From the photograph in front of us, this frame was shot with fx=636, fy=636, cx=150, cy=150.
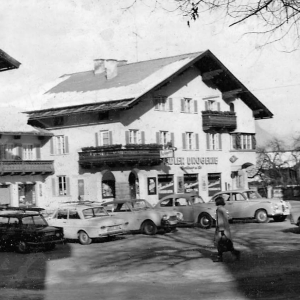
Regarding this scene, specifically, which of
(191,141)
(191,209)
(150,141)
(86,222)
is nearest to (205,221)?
(191,209)

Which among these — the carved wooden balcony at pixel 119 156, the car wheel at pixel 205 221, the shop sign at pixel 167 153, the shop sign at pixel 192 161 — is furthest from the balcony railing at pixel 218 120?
the car wheel at pixel 205 221

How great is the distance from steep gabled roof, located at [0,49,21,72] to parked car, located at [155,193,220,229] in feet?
Result: 28.9

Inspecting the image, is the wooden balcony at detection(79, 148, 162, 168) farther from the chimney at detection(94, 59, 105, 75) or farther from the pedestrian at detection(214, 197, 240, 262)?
the pedestrian at detection(214, 197, 240, 262)

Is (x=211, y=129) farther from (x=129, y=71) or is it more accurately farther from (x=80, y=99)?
(x=80, y=99)

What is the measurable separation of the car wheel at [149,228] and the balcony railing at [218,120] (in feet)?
83.0

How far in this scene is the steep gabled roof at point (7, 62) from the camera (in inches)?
1064

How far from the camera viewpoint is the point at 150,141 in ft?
149

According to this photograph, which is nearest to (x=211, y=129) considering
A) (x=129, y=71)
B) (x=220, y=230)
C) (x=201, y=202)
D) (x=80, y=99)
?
(x=129, y=71)

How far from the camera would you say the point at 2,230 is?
21.4 meters

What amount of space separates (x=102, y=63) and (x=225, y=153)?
12406mm

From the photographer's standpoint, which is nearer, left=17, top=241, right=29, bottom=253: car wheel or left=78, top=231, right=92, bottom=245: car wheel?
left=17, top=241, right=29, bottom=253: car wheel

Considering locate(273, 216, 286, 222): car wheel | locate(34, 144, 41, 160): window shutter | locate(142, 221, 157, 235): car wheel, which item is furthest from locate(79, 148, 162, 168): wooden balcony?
locate(142, 221, 157, 235): car wheel

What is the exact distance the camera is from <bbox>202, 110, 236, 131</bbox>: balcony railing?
49569 millimetres

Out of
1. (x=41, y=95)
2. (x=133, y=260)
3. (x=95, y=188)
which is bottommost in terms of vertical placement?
(x=133, y=260)
